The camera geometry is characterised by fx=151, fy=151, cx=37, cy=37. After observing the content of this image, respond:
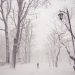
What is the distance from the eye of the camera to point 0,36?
60.8 meters

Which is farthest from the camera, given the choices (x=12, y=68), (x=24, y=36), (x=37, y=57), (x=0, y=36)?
(x=37, y=57)

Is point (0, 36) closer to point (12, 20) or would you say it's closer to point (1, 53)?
point (1, 53)

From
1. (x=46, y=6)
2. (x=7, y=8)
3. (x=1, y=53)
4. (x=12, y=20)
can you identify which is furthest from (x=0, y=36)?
(x=46, y=6)

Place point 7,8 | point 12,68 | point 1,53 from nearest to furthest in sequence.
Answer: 1. point 12,68
2. point 7,8
3. point 1,53

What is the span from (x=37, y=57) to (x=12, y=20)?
86242 millimetres

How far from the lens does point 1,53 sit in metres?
52.8

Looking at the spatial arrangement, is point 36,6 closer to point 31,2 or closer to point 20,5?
point 31,2

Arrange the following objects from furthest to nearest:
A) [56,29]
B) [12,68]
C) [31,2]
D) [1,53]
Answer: [1,53] → [56,29] → [31,2] → [12,68]

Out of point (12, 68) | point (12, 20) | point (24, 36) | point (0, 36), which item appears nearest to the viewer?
point (12, 68)

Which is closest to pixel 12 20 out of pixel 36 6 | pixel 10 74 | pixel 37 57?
pixel 36 6

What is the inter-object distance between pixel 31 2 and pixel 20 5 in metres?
1.41

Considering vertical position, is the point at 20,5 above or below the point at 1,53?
above

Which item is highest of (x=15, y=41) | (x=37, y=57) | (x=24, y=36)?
(x=24, y=36)

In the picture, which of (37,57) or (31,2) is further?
(37,57)
